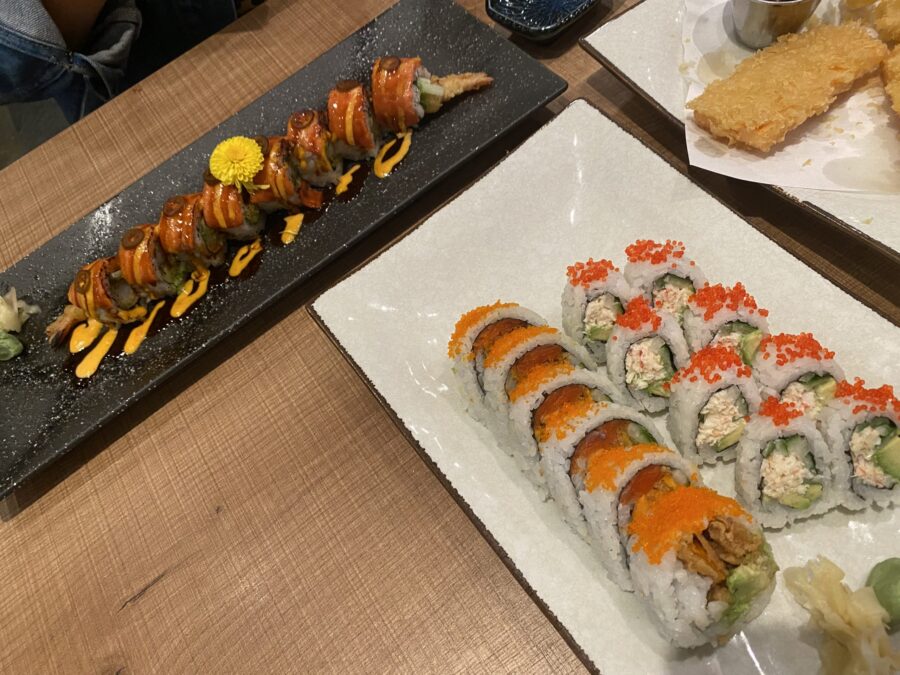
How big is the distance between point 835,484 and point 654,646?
0.58m

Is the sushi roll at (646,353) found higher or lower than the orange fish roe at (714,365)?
higher

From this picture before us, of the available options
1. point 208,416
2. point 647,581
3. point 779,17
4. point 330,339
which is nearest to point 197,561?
point 208,416

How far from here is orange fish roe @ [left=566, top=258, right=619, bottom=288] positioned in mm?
1854

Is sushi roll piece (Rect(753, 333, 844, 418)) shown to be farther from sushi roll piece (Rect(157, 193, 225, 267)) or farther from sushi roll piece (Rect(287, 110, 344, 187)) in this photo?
sushi roll piece (Rect(157, 193, 225, 267))

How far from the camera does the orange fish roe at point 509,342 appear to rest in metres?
1.77

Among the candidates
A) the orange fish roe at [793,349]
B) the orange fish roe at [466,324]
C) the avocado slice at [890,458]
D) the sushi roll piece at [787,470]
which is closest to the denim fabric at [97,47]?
the orange fish roe at [466,324]

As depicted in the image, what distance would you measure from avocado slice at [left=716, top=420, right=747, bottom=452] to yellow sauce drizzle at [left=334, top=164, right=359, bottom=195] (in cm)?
156

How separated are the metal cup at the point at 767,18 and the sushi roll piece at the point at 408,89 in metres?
0.89

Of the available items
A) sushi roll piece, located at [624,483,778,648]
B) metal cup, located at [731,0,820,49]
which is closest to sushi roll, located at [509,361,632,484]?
sushi roll piece, located at [624,483,778,648]

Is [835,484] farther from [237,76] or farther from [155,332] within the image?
[237,76]

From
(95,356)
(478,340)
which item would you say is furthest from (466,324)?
(95,356)

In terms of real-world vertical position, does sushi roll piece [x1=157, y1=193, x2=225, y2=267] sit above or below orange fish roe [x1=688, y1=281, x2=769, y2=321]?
above

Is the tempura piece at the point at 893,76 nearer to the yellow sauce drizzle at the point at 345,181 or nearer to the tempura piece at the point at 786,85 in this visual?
the tempura piece at the point at 786,85

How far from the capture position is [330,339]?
1.99m
